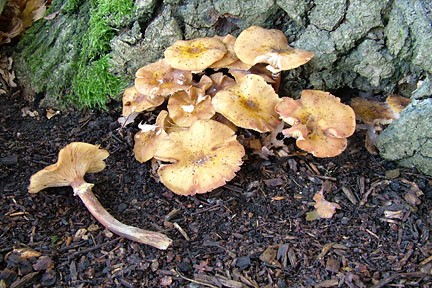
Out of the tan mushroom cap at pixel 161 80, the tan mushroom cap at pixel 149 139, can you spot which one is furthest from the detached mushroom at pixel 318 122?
the tan mushroom cap at pixel 149 139

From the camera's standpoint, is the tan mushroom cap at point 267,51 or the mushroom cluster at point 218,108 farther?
the tan mushroom cap at point 267,51

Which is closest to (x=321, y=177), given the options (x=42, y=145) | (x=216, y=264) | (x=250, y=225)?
(x=250, y=225)

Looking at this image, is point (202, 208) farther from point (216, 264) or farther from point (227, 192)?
point (216, 264)

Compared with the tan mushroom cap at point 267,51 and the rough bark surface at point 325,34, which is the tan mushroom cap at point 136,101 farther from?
the tan mushroom cap at point 267,51

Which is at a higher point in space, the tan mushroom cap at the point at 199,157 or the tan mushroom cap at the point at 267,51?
the tan mushroom cap at the point at 267,51

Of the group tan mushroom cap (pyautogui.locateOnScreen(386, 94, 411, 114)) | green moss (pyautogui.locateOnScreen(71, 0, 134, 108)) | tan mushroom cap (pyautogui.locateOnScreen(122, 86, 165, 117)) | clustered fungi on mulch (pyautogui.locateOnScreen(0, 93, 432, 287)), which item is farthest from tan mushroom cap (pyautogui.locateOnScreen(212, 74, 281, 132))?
green moss (pyautogui.locateOnScreen(71, 0, 134, 108))

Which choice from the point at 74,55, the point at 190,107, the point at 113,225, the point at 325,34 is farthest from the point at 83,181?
the point at 325,34
